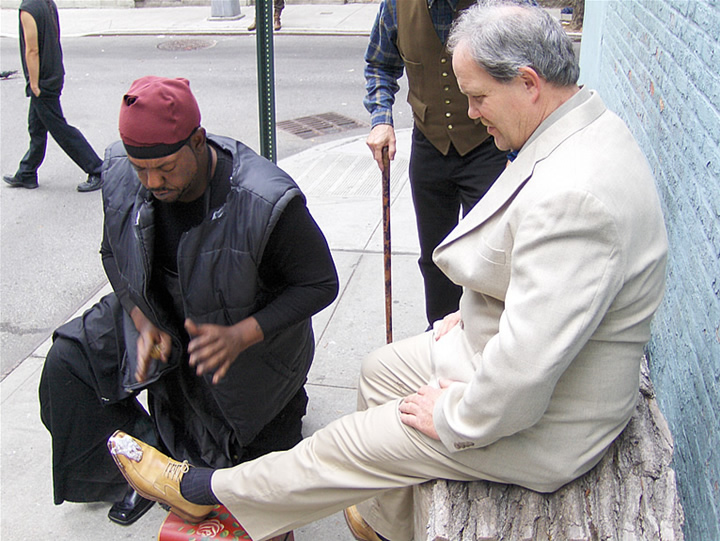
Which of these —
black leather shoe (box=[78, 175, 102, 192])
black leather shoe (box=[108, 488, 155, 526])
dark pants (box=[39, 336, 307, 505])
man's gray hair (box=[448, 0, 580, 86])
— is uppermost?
man's gray hair (box=[448, 0, 580, 86])

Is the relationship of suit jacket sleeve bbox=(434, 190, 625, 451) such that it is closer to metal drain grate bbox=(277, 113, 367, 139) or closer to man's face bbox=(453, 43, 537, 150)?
man's face bbox=(453, 43, 537, 150)

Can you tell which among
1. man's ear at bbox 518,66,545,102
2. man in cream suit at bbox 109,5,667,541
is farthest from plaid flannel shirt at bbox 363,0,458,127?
man's ear at bbox 518,66,545,102

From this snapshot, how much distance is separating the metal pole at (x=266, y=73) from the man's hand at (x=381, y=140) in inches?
21.9

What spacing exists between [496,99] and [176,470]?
157 cm

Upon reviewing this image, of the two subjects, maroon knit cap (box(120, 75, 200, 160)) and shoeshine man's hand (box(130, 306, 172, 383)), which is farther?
shoeshine man's hand (box(130, 306, 172, 383))

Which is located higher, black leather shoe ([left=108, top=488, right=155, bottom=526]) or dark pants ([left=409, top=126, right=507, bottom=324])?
dark pants ([left=409, top=126, right=507, bottom=324])

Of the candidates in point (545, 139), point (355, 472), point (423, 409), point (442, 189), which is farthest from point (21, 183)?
point (545, 139)

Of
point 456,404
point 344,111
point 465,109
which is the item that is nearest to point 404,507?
point 456,404

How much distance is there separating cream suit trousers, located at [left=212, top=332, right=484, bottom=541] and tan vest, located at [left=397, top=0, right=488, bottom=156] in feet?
3.50

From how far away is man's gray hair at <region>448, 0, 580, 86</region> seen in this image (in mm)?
1865

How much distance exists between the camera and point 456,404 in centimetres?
200

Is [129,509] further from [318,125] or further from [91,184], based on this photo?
[318,125]

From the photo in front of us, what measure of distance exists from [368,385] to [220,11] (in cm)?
1356

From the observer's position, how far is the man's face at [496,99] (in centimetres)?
192
